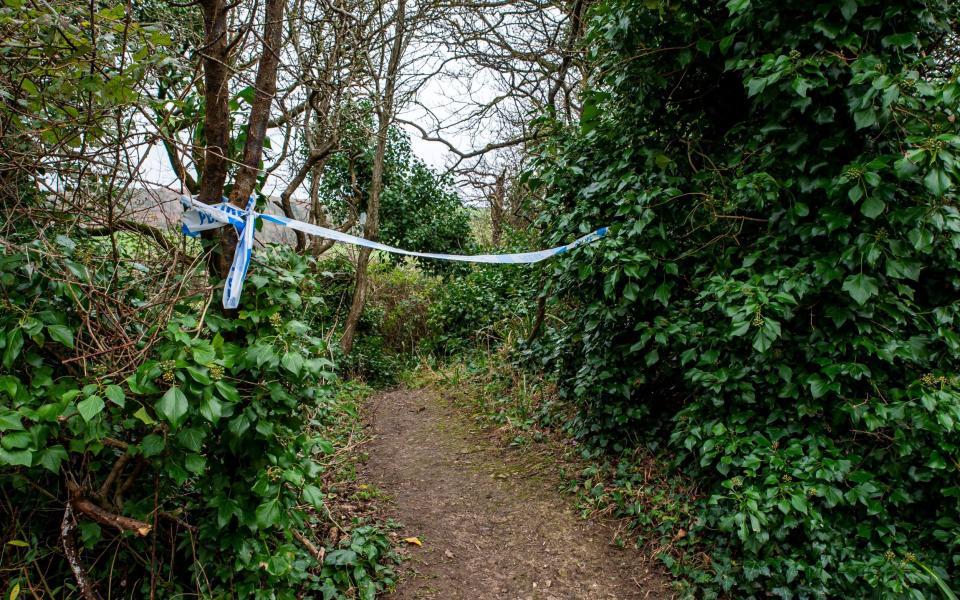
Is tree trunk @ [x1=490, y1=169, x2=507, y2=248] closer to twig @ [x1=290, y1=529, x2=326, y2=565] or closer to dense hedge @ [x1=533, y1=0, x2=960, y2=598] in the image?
dense hedge @ [x1=533, y1=0, x2=960, y2=598]

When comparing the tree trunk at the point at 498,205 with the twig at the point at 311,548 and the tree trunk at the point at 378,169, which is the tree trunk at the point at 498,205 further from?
the twig at the point at 311,548

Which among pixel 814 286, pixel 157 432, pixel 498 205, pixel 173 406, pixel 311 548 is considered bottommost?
pixel 311 548

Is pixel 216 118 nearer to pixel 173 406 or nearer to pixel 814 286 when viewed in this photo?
pixel 173 406

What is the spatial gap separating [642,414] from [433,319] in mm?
4895

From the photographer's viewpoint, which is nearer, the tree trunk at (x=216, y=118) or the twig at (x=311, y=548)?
the tree trunk at (x=216, y=118)

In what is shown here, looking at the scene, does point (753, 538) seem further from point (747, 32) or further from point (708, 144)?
point (747, 32)

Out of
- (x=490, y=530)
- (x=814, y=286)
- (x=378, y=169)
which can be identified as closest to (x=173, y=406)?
(x=490, y=530)

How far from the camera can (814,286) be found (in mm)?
2617

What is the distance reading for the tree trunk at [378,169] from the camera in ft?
21.2

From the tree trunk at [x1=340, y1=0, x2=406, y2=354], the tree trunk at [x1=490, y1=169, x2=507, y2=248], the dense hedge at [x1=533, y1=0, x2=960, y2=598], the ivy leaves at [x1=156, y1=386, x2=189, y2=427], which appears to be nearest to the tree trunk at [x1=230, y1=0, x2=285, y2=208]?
the ivy leaves at [x1=156, y1=386, x2=189, y2=427]

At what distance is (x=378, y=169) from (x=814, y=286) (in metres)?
5.87

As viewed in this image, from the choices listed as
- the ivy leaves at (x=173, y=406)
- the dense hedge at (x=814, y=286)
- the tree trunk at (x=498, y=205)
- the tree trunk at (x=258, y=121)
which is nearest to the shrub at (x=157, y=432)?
the ivy leaves at (x=173, y=406)

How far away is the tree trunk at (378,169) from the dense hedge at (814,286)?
3927mm

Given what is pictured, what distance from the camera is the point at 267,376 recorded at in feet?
6.59
